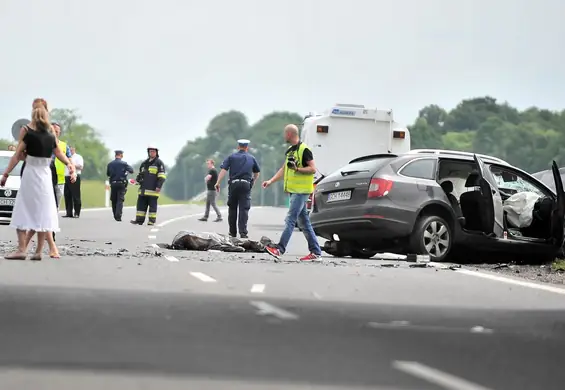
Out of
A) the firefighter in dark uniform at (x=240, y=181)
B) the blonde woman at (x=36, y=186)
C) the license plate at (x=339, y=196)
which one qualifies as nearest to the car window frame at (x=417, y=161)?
the license plate at (x=339, y=196)

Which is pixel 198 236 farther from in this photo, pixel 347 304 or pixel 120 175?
pixel 120 175

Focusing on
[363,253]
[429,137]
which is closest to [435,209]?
[363,253]

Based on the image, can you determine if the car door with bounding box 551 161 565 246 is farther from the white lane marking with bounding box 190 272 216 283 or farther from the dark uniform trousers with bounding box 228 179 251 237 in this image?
the dark uniform trousers with bounding box 228 179 251 237

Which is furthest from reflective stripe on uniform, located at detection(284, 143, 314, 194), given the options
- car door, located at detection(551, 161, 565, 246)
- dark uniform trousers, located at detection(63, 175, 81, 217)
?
dark uniform trousers, located at detection(63, 175, 81, 217)

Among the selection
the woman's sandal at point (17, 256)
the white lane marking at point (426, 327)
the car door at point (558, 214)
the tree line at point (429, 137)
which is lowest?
the woman's sandal at point (17, 256)

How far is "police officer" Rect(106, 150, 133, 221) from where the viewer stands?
28.7m

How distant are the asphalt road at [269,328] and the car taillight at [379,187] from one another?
6.15 ft

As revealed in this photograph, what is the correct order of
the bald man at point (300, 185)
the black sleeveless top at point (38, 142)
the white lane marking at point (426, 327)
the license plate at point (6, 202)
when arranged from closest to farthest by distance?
the white lane marking at point (426, 327) < the black sleeveless top at point (38, 142) < the bald man at point (300, 185) < the license plate at point (6, 202)

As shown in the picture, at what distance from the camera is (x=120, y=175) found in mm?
28672

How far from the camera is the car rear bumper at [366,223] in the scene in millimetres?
14172

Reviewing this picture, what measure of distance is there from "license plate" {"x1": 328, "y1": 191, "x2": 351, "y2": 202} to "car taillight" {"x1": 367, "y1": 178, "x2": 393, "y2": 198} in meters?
0.44

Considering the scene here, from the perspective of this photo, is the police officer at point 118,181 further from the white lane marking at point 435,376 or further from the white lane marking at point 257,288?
the white lane marking at point 435,376

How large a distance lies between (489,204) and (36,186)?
5.94 meters

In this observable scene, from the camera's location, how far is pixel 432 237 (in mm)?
14367
